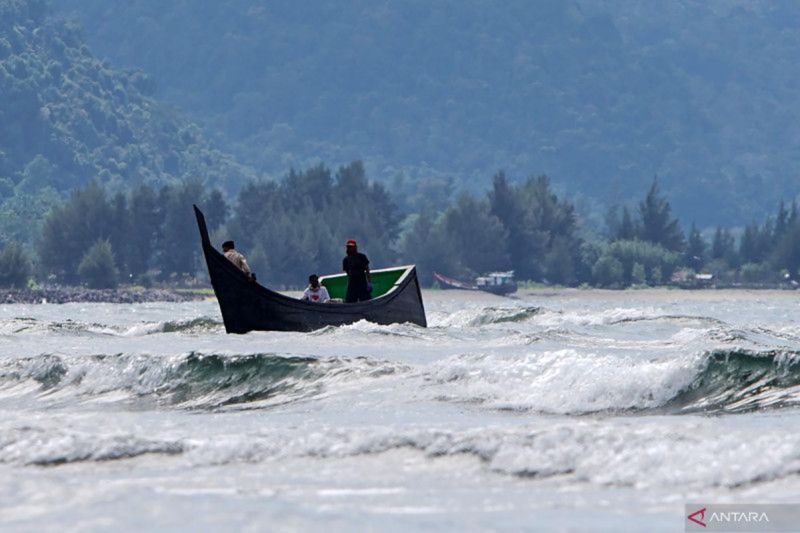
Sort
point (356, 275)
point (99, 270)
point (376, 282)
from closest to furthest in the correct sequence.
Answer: point (356, 275) < point (376, 282) < point (99, 270)

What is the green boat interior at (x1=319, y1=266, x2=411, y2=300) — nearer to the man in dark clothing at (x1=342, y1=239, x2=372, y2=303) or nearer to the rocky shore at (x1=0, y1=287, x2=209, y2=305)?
the man in dark clothing at (x1=342, y1=239, x2=372, y2=303)

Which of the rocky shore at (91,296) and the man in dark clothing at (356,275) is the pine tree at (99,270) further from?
the man in dark clothing at (356,275)

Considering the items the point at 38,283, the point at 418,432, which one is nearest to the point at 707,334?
the point at 418,432

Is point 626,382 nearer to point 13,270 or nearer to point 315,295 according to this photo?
point 315,295

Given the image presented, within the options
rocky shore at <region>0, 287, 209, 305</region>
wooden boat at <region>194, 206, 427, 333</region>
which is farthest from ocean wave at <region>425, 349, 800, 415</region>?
rocky shore at <region>0, 287, 209, 305</region>

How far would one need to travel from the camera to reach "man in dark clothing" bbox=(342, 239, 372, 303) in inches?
1507

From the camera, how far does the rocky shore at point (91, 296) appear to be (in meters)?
164

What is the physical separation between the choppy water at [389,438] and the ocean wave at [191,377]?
54mm

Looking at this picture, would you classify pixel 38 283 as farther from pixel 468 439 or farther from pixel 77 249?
pixel 468 439

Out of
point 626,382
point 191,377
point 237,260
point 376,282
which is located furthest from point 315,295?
point 626,382

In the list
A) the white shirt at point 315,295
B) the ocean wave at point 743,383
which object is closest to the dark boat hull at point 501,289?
the white shirt at point 315,295

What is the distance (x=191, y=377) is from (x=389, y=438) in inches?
362

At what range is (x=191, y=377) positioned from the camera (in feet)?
88.5

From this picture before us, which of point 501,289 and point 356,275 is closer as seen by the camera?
point 356,275
